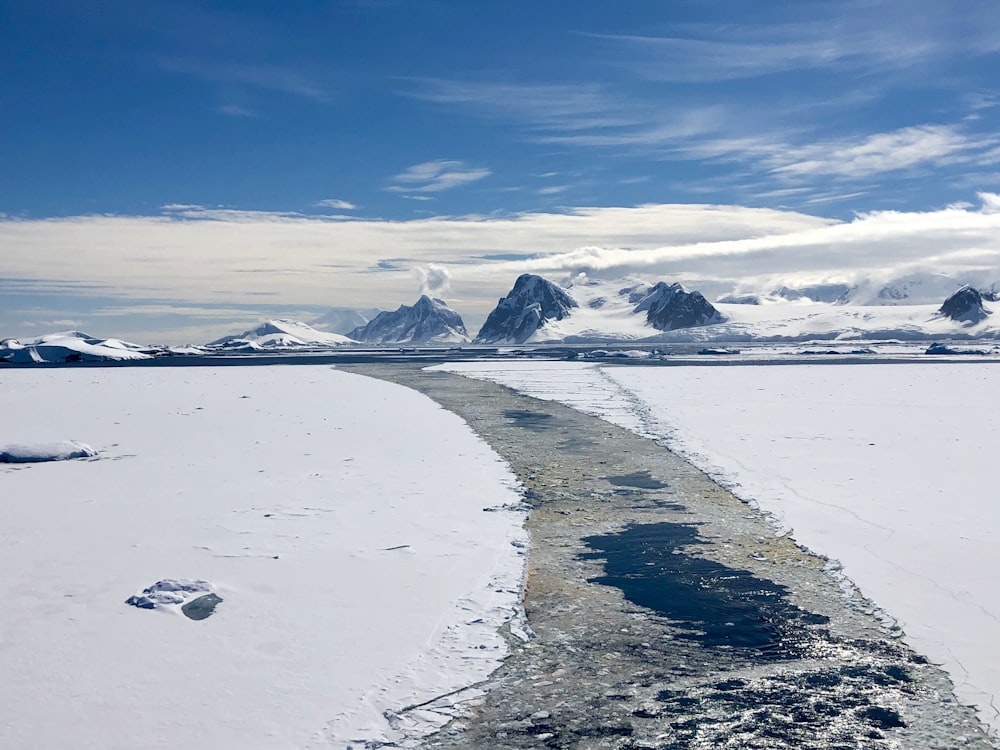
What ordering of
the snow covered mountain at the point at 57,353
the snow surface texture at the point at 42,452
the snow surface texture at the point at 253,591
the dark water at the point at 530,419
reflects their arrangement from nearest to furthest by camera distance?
the snow surface texture at the point at 253,591
the snow surface texture at the point at 42,452
the dark water at the point at 530,419
the snow covered mountain at the point at 57,353

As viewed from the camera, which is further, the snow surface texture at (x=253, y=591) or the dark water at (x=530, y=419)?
the dark water at (x=530, y=419)

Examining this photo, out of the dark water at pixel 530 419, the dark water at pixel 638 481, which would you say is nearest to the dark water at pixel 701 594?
the dark water at pixel 638 481

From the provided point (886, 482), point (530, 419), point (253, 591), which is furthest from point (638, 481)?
point (530, 419)

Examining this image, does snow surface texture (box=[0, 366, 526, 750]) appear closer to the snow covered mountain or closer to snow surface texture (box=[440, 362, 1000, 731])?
snow surface texture (box=[440, 362, 1000, 731])

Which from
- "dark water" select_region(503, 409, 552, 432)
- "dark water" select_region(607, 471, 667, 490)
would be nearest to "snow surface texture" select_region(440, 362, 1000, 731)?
"dark water" select_region(607, 471, 667, 490)

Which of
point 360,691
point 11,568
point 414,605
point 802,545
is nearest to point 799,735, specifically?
point 360,691

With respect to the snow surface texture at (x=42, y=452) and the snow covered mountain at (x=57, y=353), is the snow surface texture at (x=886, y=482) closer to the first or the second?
the snow surface texture at (x=42, y=452)

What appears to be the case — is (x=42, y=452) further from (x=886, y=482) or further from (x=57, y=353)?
(x=57, y=353)
